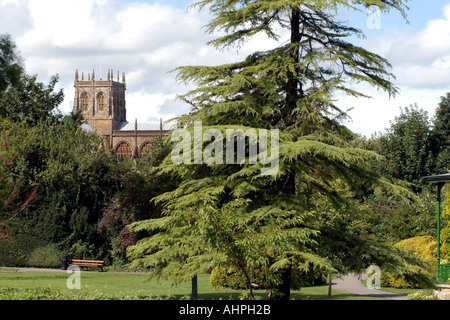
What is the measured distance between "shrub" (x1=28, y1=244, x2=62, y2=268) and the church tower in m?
71.4

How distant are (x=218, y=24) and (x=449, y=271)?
27.4ft

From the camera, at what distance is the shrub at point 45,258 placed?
24938 millimetres

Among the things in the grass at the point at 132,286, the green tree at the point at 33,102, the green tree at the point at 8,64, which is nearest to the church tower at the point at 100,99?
the green tree at the point at 33,102

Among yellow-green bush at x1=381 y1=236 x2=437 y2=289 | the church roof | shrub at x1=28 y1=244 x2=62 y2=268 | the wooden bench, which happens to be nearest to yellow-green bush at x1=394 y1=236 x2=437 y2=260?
yellow-green bush at x1=381 y1=236 x2=437 y2=289

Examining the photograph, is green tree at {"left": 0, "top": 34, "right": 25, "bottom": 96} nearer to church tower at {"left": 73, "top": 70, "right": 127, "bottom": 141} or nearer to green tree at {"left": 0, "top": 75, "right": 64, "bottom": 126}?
green tree at {"left": 0, "top": 75, "right": 64, "bottom": 126}

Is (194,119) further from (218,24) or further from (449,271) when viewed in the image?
(449,271)

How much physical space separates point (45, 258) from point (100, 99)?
75.8 metres

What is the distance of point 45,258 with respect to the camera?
82.1 feet

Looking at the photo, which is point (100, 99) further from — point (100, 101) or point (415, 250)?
point (415, 250)

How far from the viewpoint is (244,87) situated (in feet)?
39.9

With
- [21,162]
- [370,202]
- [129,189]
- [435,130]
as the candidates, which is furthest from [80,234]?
[435,130]

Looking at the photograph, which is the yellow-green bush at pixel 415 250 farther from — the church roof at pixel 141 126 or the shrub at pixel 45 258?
the church roof at pixel 141 126

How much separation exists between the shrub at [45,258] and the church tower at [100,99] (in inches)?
2811

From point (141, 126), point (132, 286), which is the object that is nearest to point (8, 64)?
point (132, 286)
